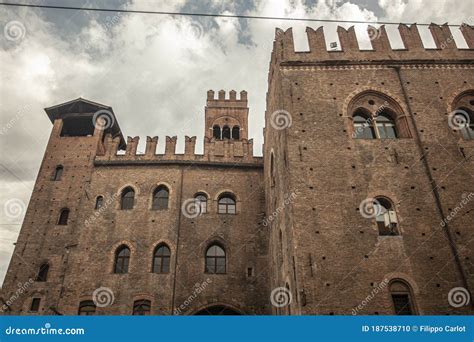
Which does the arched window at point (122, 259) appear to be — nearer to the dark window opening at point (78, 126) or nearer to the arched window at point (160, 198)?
the arched window at point (160, 198)

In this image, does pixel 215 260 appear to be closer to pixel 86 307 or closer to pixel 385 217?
pixel 86 307

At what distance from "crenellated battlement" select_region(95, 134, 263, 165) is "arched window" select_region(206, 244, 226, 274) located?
4251mm

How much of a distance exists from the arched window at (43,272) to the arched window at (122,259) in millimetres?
2744

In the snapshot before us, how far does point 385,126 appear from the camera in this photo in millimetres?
10750

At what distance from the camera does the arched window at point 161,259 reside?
13.2 metres

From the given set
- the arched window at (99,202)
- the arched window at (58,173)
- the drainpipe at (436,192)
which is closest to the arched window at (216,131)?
the arched window at (99,202)

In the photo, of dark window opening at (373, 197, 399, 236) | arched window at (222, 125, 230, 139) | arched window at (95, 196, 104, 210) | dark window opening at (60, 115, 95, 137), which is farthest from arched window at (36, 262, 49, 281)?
arched window at (222, 125, 230, 139)

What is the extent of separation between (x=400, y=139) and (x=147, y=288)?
10431mm

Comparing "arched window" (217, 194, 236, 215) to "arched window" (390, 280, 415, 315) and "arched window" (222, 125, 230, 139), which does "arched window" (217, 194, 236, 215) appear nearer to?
"arched window" (390, 280, 415, 315)

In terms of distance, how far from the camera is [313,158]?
9852 mm

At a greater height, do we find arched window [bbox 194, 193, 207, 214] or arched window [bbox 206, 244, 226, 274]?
arched window [bbox 194, 193, 207, 214]

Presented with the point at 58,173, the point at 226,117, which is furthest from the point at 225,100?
the point at 58,173

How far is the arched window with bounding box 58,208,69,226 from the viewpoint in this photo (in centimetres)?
1434

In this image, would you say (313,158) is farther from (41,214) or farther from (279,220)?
(41,214)
